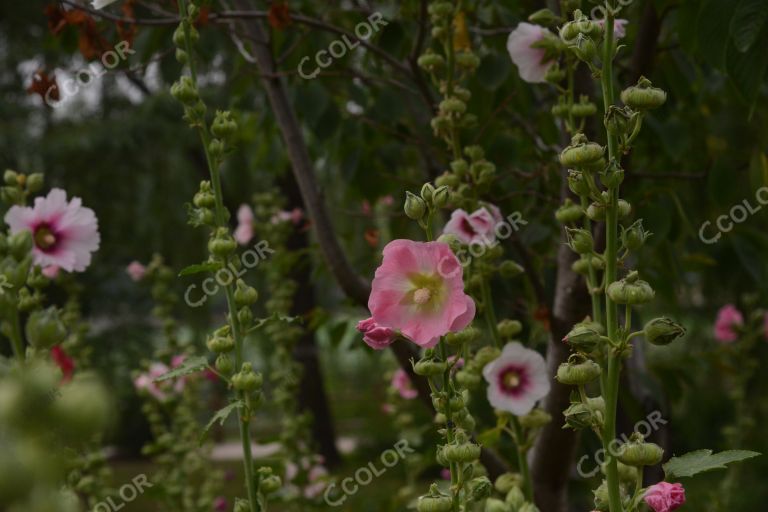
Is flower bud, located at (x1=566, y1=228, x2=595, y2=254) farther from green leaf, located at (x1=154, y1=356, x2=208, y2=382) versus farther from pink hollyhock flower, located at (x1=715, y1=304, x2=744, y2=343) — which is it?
pink hollyhock flower, located at (x1=715, y1=304, x2=744, y2=343)

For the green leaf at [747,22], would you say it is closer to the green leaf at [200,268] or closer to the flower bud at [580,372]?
the flower bud at [580,372]

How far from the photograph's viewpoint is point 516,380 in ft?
3.59

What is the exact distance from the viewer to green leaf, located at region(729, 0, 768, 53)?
1064mm

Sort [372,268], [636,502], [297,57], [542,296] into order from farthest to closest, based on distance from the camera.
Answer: [372,268], [297,57], [542,296], [636,502]

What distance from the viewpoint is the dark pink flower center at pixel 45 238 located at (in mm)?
974

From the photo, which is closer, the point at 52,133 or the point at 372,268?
the point at 372,268

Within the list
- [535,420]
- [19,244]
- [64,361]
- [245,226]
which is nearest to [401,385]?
[245,226]

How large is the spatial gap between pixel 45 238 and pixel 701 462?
742 millimetres

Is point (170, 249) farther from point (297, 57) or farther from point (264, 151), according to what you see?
point (297, 57)

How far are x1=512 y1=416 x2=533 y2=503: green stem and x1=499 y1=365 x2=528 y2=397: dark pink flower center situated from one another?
0.06m

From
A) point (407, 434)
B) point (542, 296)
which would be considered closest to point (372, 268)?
point (407, 434)

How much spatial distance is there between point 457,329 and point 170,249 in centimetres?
435

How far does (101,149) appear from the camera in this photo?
4.62 metres
